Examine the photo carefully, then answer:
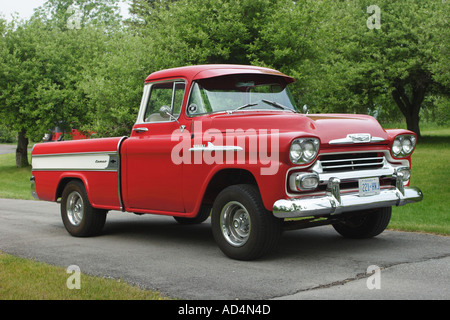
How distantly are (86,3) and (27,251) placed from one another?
5473 centimetres

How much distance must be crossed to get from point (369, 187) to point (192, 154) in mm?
2084

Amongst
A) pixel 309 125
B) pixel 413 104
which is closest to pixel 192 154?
pixel 309 125

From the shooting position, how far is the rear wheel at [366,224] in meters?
7.40

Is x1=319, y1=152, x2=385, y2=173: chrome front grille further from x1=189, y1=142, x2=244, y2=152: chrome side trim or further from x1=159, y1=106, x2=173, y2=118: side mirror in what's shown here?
x1=159, y1=106, x2=173, y2=118: side mirror

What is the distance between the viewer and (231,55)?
65.4ft

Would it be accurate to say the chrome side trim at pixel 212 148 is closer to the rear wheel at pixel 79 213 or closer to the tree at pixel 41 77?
the rear wheel at pixel 79 213

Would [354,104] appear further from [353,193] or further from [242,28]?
[353,193]

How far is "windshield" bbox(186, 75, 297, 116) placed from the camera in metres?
7.15

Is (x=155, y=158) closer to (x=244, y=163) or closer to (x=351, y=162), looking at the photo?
(x=244, y=163)

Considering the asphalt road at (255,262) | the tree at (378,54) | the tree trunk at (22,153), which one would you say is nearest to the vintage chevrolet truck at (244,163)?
the asphalt road at (255,262)

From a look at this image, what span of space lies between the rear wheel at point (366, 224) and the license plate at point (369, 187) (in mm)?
813

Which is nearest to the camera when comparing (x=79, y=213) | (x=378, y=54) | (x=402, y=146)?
(x=402, y=146)

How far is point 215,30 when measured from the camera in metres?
19.2

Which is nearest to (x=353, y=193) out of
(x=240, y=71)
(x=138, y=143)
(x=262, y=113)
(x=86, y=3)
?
(x=262, y=113)
